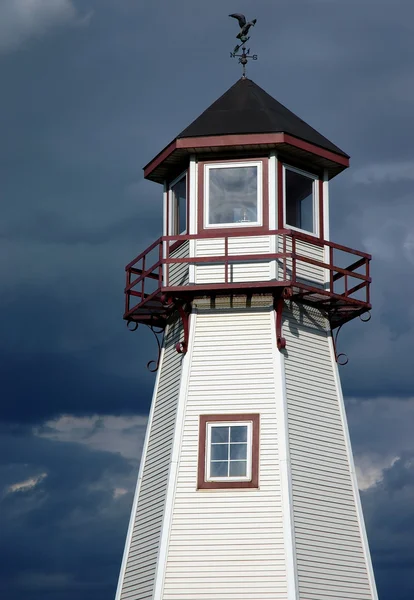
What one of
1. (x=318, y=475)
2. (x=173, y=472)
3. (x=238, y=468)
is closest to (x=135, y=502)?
(x=173, y=472)

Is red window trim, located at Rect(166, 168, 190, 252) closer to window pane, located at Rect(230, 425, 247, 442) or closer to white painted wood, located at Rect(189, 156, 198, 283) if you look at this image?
white painted wood, located at Rect(189, 156, 198, 283)

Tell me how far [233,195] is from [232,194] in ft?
0.16

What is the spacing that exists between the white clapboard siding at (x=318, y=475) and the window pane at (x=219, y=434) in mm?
1620

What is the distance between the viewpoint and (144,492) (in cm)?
3519

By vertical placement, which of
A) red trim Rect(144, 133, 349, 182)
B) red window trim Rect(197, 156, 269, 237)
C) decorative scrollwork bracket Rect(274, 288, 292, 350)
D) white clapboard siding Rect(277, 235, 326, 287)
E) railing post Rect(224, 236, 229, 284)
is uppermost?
red trim Rect(144, 133, 349, 182)

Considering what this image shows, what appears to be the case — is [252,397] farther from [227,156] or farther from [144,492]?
[227,156]

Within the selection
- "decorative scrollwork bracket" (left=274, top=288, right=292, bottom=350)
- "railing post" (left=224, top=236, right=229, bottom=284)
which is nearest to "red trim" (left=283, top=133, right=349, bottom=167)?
"railing post" (left=224, top=236, right=229, bottom=284)

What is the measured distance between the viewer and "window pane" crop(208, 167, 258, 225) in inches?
1390

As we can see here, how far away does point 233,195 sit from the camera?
116 ft

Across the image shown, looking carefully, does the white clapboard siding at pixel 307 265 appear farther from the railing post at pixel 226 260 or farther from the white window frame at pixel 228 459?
the white window frame at pixel 228 459

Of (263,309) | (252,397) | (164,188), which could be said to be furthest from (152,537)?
(164,188)

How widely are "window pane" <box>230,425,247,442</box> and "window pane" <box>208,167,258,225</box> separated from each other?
5.56 m

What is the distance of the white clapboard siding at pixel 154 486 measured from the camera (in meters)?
33.4

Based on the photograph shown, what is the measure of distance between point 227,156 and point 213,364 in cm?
570
